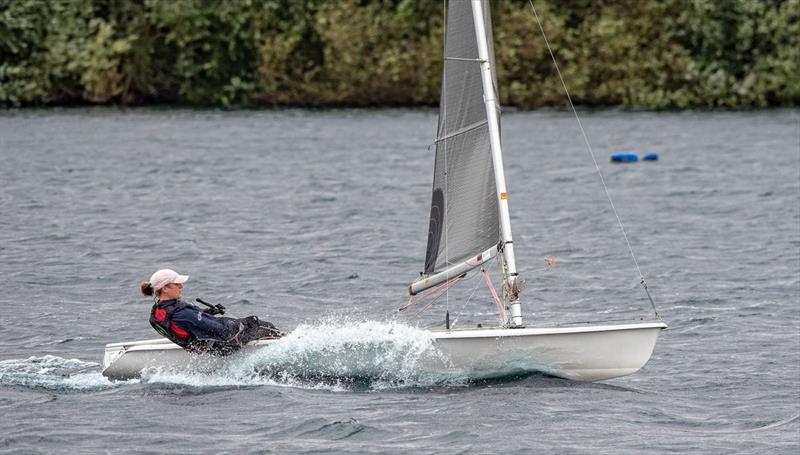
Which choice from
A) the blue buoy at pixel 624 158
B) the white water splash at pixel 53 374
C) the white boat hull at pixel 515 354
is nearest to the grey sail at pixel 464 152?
the white boat hull at pixel 515 354

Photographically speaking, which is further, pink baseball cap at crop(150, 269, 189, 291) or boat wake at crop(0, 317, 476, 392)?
boat wake at crop(0, 317, 476, 392)

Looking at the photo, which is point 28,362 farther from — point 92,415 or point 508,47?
point 508,47

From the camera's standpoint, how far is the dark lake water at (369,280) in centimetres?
1881

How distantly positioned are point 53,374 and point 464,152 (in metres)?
6.46

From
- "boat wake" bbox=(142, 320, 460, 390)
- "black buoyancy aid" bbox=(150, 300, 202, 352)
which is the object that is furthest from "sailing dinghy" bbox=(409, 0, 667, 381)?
"black buoyancy aid" bbox=(150, 300, 202, 352)

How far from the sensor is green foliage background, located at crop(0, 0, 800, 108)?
73.1 metres

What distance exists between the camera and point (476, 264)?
2131cm

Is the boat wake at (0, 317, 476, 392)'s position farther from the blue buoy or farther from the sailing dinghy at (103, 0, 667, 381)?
the blue buoy

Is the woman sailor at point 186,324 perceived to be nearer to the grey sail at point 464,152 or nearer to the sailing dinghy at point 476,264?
the sailing dinghy at point 476,264

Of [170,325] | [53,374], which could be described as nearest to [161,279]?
[170,325]

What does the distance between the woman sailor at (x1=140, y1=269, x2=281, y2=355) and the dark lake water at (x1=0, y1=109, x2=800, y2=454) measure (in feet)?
1.71

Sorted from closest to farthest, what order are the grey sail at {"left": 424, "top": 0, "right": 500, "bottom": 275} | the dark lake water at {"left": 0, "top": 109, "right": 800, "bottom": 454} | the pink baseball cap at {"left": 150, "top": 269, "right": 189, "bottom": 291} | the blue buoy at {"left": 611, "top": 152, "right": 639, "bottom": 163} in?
the dark lake water at {"left": 0, "top": 109, "right": 800, "bottom": 454}, the pink baseball cap at {"left": 150, "top": 269, "right": 189, "bottom": 291}, the grey sail at {"left": 424, "top": 0, "right": 500, "bottom": 275}, the blue buoy at {"left": 611, "top": 152, "right": 639, "bottom": 163}

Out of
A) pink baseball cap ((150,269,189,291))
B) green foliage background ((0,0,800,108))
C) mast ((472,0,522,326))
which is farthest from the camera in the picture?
green foliage background ((0,0,800,108))

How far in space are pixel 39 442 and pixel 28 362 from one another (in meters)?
4.09
